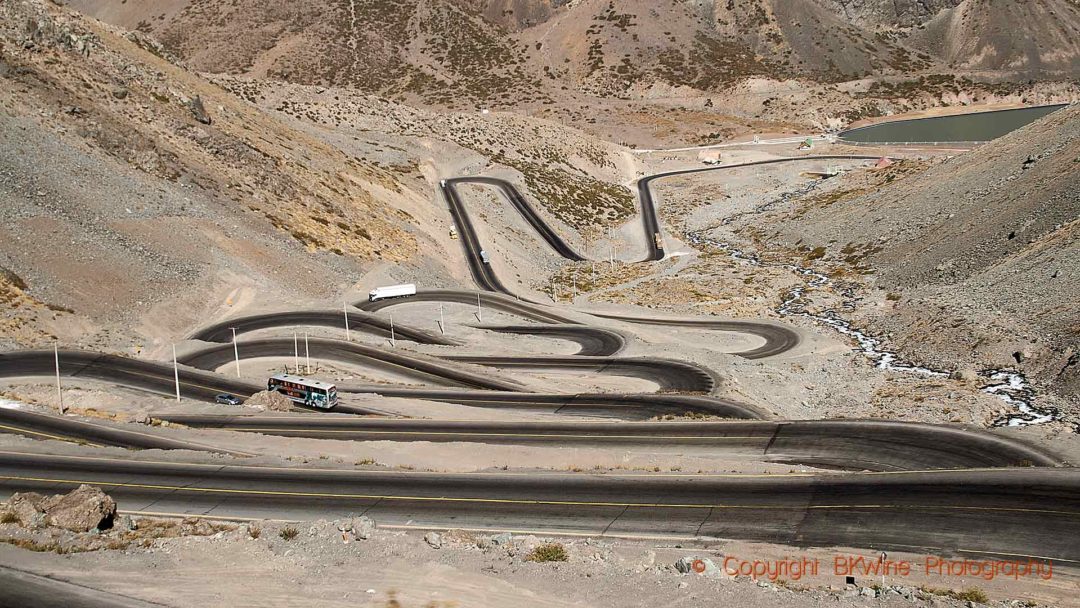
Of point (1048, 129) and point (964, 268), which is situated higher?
point (1048, 129)

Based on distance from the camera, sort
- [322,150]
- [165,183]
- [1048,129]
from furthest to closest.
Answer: [322,150] < [1048,129] < [165,183]

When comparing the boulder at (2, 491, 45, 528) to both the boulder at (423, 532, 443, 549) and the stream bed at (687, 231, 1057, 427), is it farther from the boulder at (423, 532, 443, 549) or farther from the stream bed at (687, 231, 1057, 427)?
the stream bed at (687, 231, 1057, 427)

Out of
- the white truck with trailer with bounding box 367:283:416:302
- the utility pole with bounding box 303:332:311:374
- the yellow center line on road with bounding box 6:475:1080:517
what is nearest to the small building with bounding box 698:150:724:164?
the white truck with trailer with bounding box 367:283:416:302

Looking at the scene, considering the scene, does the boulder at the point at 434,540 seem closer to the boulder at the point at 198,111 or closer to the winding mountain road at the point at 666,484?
the winding mountain road at the point at 666,484

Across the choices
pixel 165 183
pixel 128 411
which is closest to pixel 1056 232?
pixel 128 411

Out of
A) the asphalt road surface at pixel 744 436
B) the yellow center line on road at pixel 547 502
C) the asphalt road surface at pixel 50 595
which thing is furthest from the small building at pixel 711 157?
the asphalt road surface at pixel 50 595

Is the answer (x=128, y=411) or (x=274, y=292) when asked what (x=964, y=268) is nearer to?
(x=274, y=292)
